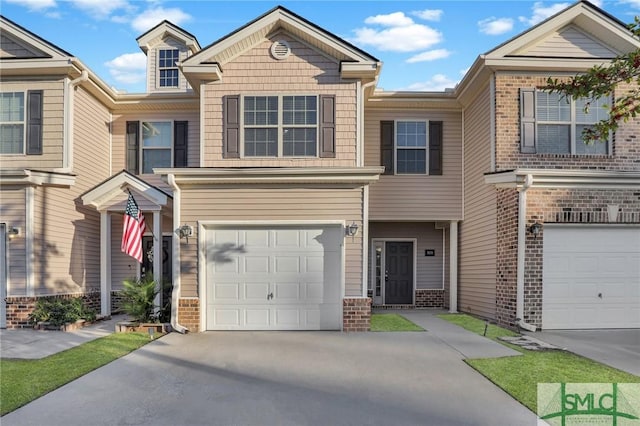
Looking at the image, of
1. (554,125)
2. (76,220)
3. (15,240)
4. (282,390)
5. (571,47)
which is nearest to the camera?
(282,390)

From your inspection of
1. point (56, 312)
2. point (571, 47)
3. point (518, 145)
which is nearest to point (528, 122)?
point (518, 145)

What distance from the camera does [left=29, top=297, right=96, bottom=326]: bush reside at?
32.3 feet

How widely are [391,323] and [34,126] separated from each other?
9761mm

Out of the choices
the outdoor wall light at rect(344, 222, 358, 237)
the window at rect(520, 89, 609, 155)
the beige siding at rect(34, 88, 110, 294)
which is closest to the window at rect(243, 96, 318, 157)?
the outdoor wall light at rect(344, 222, 358, 237)

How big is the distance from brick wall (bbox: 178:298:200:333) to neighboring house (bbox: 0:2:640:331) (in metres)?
0.03

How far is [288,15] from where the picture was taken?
10133 mm

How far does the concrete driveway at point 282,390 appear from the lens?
186 inches

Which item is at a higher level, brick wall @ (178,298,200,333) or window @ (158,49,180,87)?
window @ (158,49,180,87)

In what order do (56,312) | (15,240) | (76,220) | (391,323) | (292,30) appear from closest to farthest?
(56,312), (15,240), (292,30), (391,323), (76,220)

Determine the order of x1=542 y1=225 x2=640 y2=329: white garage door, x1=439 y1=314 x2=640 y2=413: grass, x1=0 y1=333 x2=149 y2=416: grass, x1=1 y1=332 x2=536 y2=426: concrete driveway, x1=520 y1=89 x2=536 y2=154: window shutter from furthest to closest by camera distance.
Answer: x1=520 y1=89 x2=536 y2=154: window shutter, x1=542 y1=225 x2=640 y2=329: white garage door, x1=439 y1=314 x2=640 y2=413: grass, x1=0 y1=333 x2=149 y2=416: grass, x1=1 y1=332 x2=536 y2=426: concrete driveway

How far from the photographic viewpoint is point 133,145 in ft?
42.3

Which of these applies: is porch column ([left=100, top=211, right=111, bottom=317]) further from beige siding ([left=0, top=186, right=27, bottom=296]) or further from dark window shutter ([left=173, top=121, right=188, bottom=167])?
dark window shutter ([left=173, top=121, right=188, bottom=167])

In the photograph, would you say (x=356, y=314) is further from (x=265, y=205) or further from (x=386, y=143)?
(x=386, y=143)

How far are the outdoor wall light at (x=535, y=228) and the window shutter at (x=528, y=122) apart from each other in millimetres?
1841
